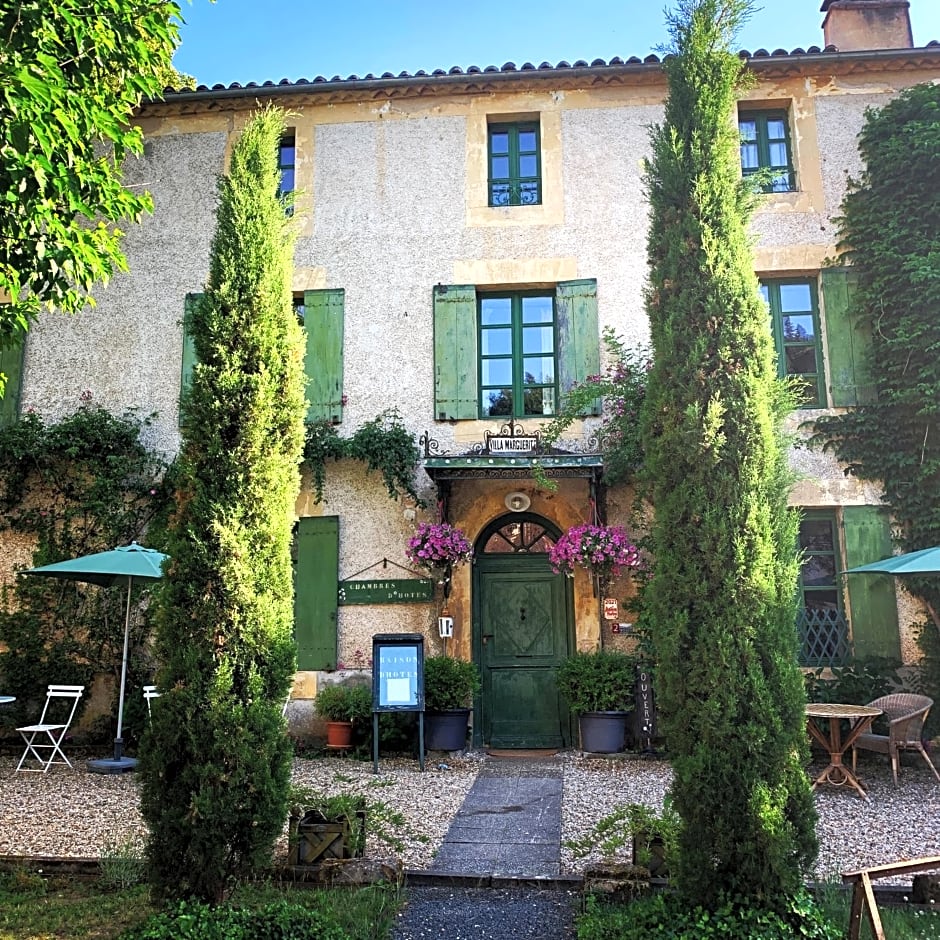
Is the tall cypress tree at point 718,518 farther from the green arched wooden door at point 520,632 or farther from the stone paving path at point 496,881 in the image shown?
the green arched wooden door at point 520,632

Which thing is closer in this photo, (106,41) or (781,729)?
(781,729)

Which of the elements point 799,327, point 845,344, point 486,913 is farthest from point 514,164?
point 486,913

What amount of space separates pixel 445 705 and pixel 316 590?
1845mm

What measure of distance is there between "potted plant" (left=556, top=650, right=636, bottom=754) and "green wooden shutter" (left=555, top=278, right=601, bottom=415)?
8.94 feet

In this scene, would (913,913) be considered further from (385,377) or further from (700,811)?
(385,377)

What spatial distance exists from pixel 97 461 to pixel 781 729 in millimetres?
7860

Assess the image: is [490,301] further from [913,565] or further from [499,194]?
[913,565]

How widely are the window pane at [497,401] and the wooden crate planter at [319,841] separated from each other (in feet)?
17.9

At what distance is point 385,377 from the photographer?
30.6 feet

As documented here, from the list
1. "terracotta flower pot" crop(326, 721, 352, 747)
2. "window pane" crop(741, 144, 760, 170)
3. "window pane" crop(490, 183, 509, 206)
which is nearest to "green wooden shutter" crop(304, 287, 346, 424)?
"window pane" crop(490, 183, 509, 206)

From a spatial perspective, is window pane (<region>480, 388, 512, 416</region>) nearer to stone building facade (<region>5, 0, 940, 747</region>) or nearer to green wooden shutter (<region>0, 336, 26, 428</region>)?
stone building facade (<region>5, 0, 940, 747</region>)

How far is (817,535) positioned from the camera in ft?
28.9

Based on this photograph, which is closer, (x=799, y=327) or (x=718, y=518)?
(x=718, y=518)

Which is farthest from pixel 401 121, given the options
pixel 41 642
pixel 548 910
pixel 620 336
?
pixel 548 910
